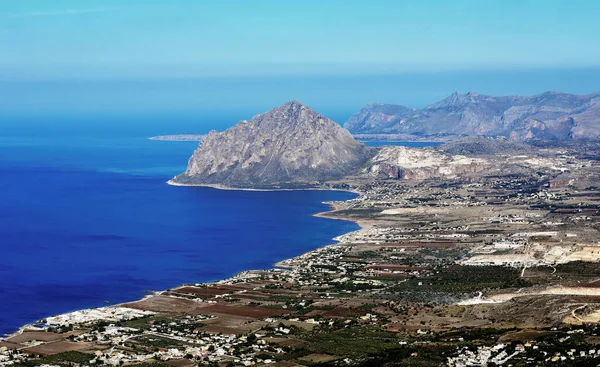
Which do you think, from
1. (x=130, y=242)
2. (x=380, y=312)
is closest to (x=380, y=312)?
(x=380, y=312)

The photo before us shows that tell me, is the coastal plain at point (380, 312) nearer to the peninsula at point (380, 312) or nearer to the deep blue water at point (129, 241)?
the peninsula at point (380, 312)

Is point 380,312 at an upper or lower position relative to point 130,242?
lower

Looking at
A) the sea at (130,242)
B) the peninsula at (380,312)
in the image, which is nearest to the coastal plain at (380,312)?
the peninsula at (380,312)

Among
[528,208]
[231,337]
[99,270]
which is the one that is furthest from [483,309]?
[528,208]

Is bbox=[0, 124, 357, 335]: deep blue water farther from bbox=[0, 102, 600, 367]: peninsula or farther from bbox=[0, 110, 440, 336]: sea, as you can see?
bbox=[0, 102, 600, 367]: peninsula

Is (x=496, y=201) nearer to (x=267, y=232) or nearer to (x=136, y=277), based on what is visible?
(x=267, y=232)

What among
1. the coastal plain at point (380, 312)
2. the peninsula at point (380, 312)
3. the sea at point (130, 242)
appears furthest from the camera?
the sea at point (130, 242)

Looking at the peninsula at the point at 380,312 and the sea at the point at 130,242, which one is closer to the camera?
the peninsula at the point at 380,312

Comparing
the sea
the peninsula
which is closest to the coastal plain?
the peninsula

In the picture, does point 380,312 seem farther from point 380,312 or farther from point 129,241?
point 129,241
